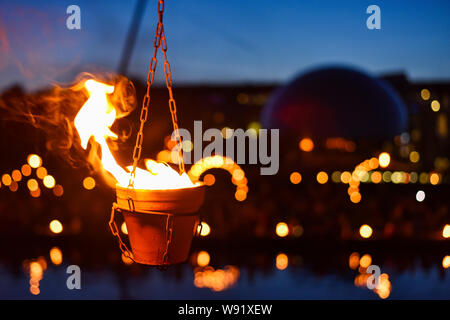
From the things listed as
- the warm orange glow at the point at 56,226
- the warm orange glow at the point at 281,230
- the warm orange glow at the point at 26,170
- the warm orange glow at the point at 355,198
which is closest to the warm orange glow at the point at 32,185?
the warm orange glow at the point at 26,170

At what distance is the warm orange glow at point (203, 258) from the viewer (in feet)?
25.1

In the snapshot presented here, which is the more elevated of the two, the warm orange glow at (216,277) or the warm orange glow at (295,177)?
the warm orange glow at (295,177)

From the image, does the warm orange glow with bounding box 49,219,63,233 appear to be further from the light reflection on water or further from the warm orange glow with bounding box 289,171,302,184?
the warm orange glow with bounding box 289,171,302,184

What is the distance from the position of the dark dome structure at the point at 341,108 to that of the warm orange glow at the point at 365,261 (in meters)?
3.29

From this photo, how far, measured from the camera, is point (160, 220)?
1.97m

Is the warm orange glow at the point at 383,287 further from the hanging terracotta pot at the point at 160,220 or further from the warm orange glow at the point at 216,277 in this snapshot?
the hanging terracotta pot at the point at 160,220

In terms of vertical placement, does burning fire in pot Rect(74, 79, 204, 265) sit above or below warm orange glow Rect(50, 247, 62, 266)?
above

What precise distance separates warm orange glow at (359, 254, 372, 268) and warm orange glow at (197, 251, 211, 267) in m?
2.78

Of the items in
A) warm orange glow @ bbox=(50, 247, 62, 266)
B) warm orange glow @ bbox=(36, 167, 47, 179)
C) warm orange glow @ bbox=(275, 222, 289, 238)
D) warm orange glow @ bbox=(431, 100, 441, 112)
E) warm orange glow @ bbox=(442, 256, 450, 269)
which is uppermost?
warm orange glow @ bbox=(431, 100, 441, 112)

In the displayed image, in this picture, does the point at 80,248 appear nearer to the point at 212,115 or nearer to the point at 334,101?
the point at 334,101

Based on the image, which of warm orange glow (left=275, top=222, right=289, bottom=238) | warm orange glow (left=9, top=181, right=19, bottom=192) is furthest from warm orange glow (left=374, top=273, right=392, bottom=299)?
warm orange glow (left=9, top=181, right=19, bottom=192)

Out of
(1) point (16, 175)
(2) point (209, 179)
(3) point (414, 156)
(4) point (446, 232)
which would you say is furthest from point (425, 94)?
(1) point (16, 175)

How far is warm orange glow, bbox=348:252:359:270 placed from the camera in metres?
7.52
